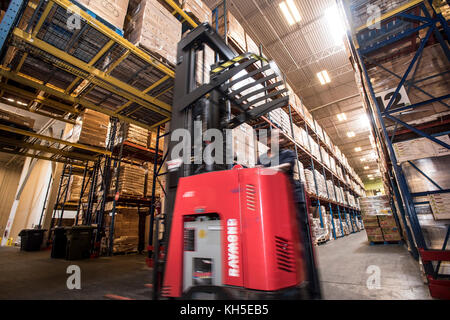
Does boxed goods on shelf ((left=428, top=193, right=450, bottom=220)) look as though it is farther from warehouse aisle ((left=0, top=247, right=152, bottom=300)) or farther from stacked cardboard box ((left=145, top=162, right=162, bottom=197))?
stacked cardboard box ((left=145, top=162, right=162, bottom=197))

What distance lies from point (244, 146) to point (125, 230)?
19.2ft

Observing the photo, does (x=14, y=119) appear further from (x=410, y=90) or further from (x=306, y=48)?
(x=306, y=48)

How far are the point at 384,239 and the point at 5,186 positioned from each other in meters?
25.3

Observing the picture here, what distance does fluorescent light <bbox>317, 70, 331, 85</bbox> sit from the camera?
10.6m

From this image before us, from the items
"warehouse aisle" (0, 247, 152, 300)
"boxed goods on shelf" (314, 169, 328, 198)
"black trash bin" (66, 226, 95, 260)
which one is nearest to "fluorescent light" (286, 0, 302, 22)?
"boxed goods on shelf" (314, 169, 328, 198)

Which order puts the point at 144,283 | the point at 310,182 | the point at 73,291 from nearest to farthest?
the point at 73,291, the point at 144,283, the point at 310,182

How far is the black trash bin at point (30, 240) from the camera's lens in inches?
325

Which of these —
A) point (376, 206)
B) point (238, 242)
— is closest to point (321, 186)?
point (376, 206)

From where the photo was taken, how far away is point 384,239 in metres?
7.00

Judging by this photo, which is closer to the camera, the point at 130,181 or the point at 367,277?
the point at 367,277

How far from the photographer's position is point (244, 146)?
4.80 m

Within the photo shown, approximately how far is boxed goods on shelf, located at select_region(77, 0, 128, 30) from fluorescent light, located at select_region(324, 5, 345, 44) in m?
7.62

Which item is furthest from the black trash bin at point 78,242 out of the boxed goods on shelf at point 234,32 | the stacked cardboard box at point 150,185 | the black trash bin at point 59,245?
the boxed goods on shelf at point 234,32

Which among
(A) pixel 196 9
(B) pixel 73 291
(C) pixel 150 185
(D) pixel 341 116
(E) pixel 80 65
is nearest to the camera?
(B) pixel 73 291
